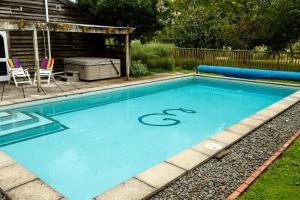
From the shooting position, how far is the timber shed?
10.8m

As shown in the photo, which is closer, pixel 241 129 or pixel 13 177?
pixel 13 177

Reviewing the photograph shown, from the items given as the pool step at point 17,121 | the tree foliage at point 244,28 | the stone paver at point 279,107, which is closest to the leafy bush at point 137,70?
the tree foliage at point 244,28

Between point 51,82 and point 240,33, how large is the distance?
1069 cm

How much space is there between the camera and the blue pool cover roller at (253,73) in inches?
459

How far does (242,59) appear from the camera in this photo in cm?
1452

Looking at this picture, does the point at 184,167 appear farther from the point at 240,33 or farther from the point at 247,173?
the point at 240,33

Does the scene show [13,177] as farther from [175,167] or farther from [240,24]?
[240,24]

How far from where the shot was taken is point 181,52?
16234mm

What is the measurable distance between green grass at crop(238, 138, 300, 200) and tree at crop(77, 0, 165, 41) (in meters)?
9.95

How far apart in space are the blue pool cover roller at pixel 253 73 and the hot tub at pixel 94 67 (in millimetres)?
4779

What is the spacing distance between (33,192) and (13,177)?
55 centimetres

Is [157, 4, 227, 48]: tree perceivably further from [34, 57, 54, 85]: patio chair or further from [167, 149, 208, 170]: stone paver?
[167, 149, 208, 170]: stone paver

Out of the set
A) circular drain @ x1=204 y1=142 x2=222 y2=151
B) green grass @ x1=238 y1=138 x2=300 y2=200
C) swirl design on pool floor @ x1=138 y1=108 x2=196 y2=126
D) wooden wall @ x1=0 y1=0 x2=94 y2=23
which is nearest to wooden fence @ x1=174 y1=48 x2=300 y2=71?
wooden wall @ x1=0 y1=0 x2=94 y2=23

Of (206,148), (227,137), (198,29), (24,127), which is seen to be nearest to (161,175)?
(206,148)
